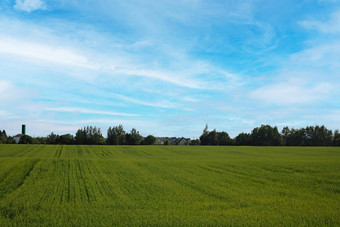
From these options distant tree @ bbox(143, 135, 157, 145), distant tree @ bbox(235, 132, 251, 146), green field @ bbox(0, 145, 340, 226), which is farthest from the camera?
distant tree @ bbox(143, 135, 157, 145)

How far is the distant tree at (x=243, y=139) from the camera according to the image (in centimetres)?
13032

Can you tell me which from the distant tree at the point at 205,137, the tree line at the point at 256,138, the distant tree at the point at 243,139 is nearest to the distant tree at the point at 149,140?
the tree line at the point at 256,138

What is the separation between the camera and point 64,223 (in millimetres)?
12461

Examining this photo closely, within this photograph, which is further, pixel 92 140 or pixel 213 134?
pixel 213 134

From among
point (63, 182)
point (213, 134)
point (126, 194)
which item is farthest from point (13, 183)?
point (213, 134)

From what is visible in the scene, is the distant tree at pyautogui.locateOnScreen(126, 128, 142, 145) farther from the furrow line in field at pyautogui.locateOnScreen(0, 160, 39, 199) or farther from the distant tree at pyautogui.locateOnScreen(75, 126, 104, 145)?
the furrow line in field at pyautogui.locateOnScreen(0, 160, 39, 199)

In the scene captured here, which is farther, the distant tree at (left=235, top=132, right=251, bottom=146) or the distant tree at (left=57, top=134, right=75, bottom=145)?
the distant tree at (left=235, top=132, right=251, bottom=146)

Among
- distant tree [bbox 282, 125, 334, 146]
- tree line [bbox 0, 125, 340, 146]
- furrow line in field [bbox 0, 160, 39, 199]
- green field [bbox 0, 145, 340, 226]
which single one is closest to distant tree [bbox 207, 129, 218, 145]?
tree line [bbox 0, 125, 340, 146]

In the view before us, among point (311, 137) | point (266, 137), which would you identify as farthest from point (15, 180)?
point (311, 137)

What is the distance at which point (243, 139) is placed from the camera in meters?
132

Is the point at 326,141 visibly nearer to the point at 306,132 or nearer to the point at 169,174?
the point at 306,132

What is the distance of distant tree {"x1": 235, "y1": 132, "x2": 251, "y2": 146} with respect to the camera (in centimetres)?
13032

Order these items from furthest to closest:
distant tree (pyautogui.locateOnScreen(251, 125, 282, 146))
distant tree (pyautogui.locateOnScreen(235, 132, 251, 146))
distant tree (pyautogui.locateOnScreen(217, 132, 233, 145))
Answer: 1. distant tree (pyautogui.locateOnScreen(217, 132, 233, 145))
2. distant tree (pyautogui.locateOnScreen(235, 132, 251, 146))
3. distant tree (pyautogui.locateOnScreen(251, 125, 282, 146))

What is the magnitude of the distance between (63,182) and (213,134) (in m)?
122
